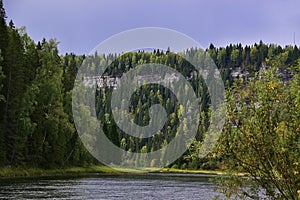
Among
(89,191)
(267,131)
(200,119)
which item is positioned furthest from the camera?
(89,191)

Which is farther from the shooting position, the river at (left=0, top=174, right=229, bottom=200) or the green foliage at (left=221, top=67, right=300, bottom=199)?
the river at (left=0, top=174, right=229, bottom=200)

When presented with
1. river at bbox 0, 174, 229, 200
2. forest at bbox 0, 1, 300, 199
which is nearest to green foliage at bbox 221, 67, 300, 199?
forest at bbox 0, 1, 300, 199

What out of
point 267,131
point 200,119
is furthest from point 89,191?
point 267,131

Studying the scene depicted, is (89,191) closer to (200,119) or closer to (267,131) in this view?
(200,119)

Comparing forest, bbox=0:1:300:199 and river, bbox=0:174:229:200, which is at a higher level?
forest, bbox=0:1:300:199

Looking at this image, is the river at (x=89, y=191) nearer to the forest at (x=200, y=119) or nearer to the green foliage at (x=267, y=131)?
the forest at (x=200, y=119)

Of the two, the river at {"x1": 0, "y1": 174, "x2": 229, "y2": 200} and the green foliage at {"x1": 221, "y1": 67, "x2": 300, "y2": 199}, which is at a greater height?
the green foliage at {"x1": 221, "y1": 67, "x2": 300, "y2": 199}

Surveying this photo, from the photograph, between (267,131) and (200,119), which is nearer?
(267,131)

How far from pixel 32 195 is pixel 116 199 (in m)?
5.87

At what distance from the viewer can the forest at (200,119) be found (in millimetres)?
11625

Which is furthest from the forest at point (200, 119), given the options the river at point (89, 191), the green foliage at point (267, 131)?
the river at point (89, 191)

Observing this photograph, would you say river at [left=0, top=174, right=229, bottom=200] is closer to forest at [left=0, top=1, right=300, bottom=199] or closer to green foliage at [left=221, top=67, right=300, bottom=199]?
forest at [left=0, top=1, right=300, bottom=199]

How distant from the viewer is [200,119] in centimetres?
1509

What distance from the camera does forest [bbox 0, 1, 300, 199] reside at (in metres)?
11.6
